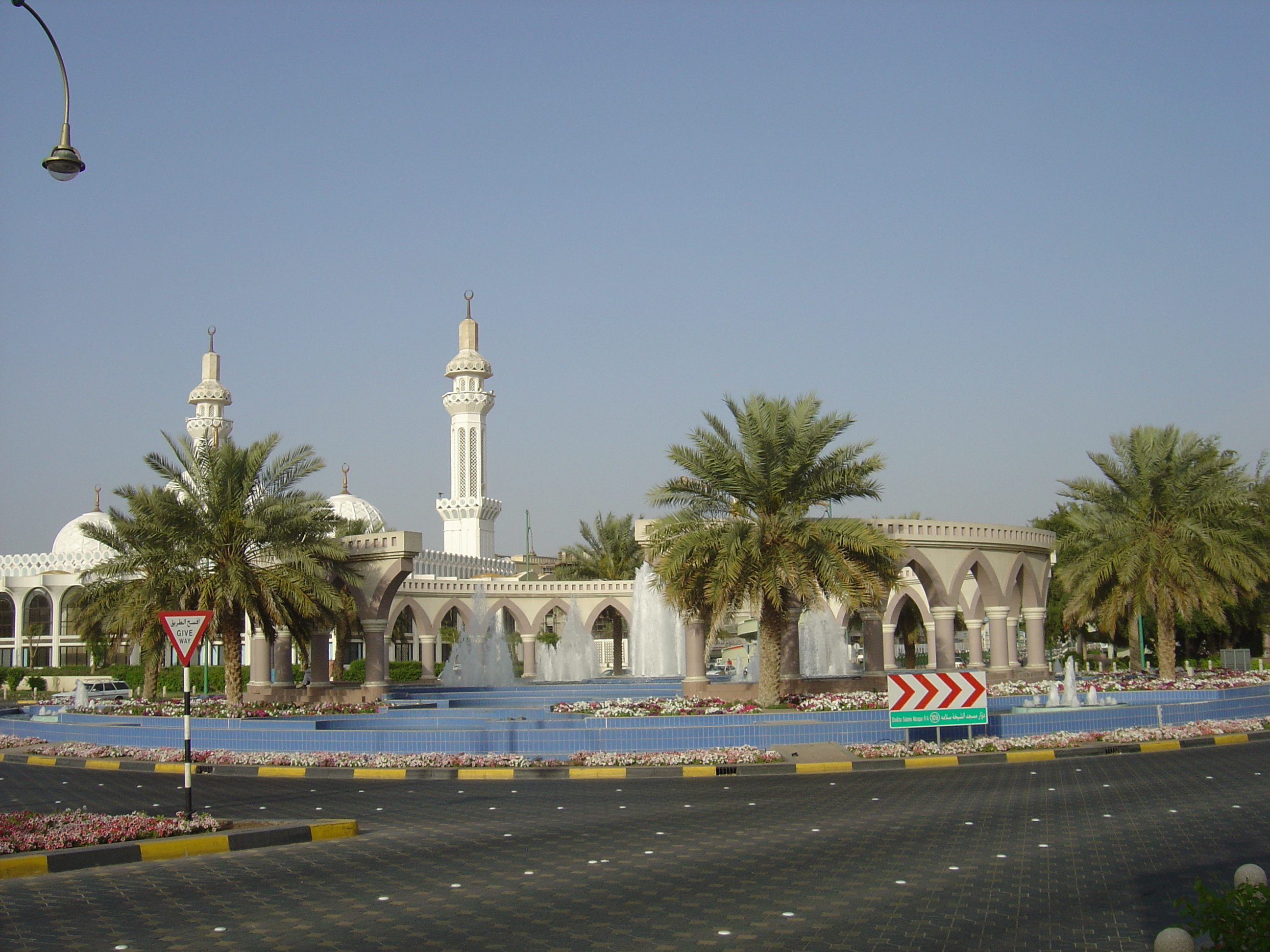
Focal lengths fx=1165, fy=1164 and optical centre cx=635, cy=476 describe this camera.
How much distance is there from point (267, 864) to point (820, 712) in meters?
12.9

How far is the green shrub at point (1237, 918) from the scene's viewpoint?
4605 millimetres

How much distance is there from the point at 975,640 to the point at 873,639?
28.8ft

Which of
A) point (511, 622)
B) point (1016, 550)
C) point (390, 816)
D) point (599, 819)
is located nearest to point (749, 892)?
point (599, 819)

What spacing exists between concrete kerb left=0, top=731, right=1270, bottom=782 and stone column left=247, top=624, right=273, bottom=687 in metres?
12.3

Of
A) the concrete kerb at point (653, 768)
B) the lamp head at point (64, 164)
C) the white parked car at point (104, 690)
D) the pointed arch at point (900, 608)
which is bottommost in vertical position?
the white parked car at point (104, 690)

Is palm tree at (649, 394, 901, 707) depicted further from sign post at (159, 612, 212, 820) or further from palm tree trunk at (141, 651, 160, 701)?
palm tree trunk at (141, 651, 160, 701)

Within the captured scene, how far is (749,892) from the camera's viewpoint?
7742mm

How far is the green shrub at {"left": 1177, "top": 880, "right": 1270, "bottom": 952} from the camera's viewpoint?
4.61 m

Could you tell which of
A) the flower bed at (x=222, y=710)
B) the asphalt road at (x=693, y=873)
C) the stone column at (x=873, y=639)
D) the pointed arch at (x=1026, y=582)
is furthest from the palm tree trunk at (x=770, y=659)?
the pointed arch at (x=1026, y=582)

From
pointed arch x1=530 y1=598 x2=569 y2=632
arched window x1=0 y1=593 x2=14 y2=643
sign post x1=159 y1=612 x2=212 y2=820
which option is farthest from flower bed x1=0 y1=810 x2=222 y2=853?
arched window x1=0 y1=593 x2=14 y2=643

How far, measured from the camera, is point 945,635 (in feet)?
95.6

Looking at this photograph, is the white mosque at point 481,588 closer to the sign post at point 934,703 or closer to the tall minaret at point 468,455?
the tall minaret at point 468,455

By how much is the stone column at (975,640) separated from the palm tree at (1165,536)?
5.05m

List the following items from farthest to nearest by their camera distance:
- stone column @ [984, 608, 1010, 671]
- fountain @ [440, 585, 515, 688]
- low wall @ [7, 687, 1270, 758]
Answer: fountain @ [440, 585, 515, 688], stone column @ [984, 608, 1010, 671], low wall @ [7, 687, 1270, 758]
